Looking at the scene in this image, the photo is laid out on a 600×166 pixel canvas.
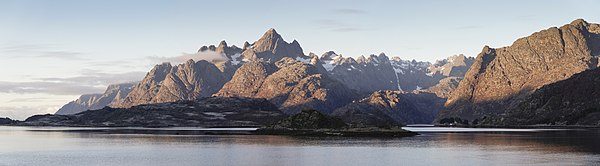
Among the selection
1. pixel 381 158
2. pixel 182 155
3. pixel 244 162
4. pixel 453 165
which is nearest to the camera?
pixel 453 165

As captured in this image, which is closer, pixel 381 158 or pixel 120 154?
pixel 381 158

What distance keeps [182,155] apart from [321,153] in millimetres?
32126

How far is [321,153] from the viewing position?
16238cm

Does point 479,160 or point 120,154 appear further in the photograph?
point 120,154

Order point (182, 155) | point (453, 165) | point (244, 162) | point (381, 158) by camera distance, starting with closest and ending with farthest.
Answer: point (453, 165) → point (244, 162) → point (381, 158) → point (182, 155)

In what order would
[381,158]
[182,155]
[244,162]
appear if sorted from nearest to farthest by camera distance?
[244,162] < [381,158] < [182,155]

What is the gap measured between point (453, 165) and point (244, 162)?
3944 centimetres

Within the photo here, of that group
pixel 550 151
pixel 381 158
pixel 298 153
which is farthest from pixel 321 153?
pixel 550 151

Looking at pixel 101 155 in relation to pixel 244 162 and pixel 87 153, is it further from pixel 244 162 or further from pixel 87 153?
pixel 244 162

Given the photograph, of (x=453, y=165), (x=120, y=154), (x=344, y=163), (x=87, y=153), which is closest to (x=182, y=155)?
(x=120, y=154)

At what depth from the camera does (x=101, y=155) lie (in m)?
157

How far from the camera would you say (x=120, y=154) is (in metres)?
160

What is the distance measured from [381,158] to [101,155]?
63395 millimetres

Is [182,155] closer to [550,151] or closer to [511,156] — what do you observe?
[511,156]
